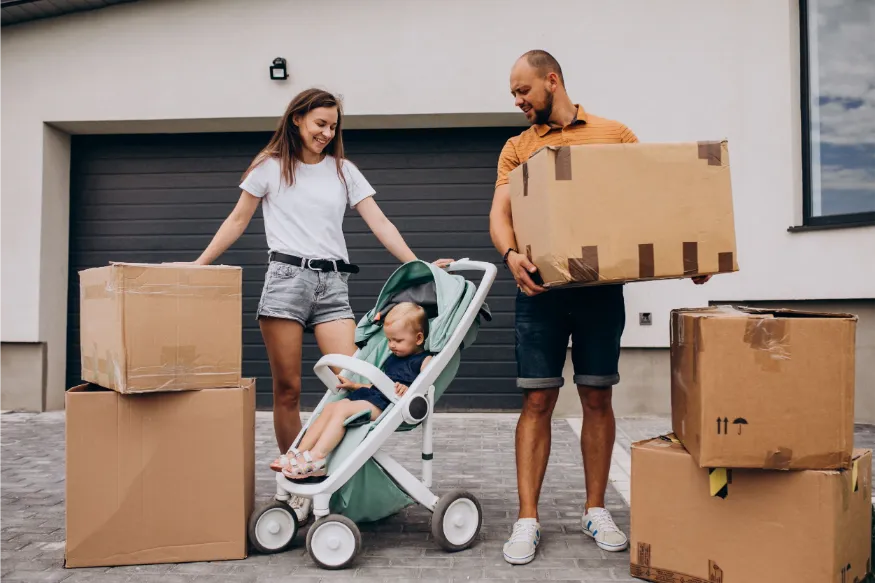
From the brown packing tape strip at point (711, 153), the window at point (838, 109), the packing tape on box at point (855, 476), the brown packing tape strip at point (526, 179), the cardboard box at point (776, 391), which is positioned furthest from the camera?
the window at point (838, 109)

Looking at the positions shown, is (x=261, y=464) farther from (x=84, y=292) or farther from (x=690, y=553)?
(x=690, y=553)

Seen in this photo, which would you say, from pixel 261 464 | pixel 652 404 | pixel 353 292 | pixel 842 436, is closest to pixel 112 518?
pixel 261 464

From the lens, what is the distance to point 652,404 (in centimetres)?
664

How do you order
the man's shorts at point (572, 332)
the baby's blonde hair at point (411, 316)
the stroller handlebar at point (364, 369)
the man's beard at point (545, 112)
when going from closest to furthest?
1. the stroller handlebar at point (364, 369)
2. the man's beard at point (545, 112)
3. the man's shorts at point (572, 332)
4. the baby's blonde hair at point (411, 316)

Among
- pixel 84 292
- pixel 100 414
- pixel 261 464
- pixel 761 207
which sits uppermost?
pixel 761 207

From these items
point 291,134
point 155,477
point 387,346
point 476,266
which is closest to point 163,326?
point 155,477

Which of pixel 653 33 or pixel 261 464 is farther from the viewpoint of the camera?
pixel 653 33

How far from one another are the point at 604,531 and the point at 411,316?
47.8 inches

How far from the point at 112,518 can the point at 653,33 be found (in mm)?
5538

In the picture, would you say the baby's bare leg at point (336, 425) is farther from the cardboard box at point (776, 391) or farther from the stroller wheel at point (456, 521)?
the cardboard box at point (776, 391)

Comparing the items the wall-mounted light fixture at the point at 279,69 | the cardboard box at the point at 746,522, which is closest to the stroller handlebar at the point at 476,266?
the cardboard box at the point at 746,522

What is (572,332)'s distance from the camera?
334 cm

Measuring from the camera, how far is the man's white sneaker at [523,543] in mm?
3135

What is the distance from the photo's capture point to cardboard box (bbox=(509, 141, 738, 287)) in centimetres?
275
